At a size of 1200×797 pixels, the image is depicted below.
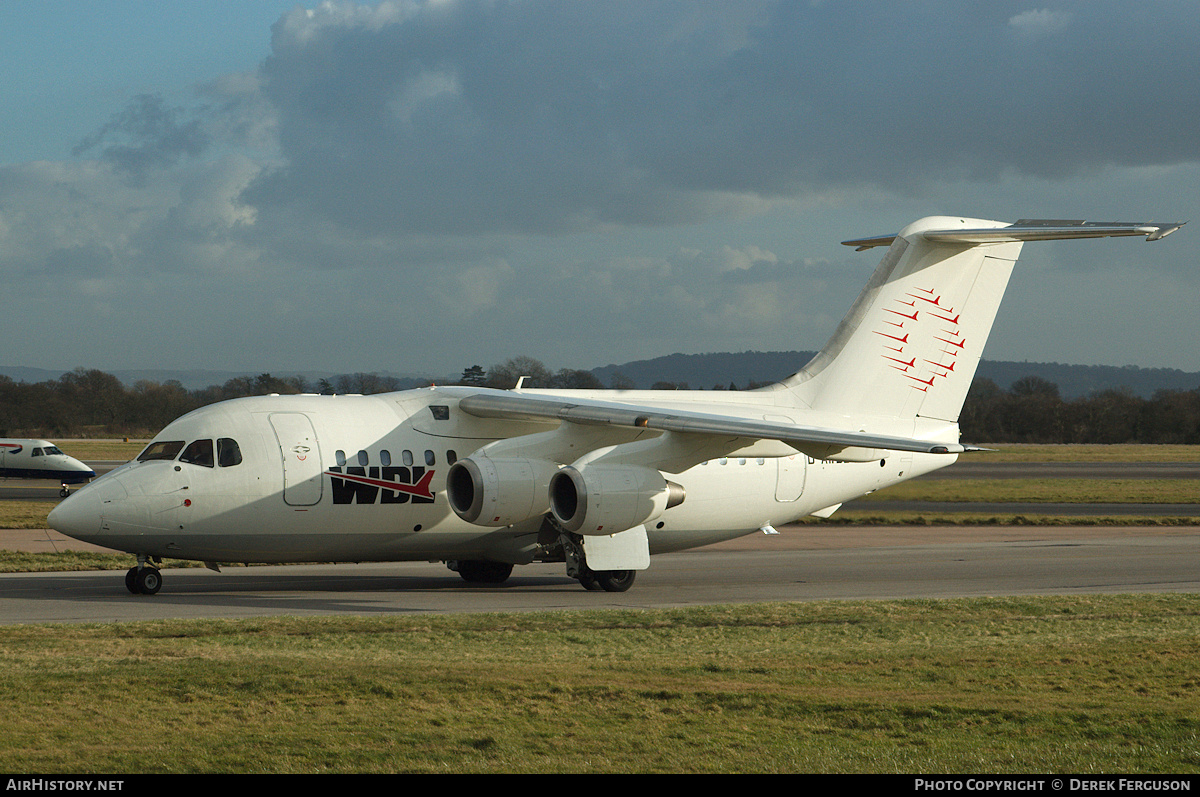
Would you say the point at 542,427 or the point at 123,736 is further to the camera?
the point at 542,427

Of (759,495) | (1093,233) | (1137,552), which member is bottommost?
(1137,552)

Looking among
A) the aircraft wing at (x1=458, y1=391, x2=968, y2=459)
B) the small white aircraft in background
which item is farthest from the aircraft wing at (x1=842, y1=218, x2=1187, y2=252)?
the small white aircraft in background

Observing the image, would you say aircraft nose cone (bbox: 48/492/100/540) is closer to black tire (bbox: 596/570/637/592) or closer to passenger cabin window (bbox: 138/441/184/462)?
passenger cabin window (bbox: 138/441/184/462)

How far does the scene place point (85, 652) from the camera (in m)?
12.3

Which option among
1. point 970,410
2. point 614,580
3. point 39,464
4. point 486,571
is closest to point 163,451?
point 486,571

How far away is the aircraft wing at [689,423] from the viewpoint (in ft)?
57.1

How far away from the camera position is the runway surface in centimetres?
1712

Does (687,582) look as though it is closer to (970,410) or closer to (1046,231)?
(1046,231)

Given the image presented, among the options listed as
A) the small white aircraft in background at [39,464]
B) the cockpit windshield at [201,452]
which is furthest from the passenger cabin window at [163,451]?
the small white aircraft in background at [39,464]

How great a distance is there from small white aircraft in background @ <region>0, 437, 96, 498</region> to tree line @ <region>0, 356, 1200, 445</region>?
53.2 feet

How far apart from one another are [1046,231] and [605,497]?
9096 millimetres
